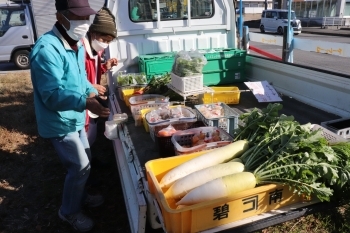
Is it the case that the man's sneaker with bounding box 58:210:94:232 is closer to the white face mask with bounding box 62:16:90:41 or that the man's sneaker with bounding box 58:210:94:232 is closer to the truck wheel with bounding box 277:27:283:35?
the white face mask with bounding box 62:16:90:41

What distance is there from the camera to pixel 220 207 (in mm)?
1641

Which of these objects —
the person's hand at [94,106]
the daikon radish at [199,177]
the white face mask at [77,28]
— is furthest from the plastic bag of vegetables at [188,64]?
the daikon radish at [199,177]

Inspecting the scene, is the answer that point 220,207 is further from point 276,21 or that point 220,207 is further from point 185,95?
point 276,21

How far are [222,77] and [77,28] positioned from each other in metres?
2.72

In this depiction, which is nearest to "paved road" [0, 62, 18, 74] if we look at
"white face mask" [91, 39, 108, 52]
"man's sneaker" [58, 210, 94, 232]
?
"white face mask" [91, 39, 108, 52]

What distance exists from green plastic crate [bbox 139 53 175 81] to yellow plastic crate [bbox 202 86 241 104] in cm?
104

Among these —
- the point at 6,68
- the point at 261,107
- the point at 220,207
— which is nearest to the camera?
the point at 220,207

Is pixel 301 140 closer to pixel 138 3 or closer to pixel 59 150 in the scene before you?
pixel 59 150

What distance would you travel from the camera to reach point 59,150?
255cm

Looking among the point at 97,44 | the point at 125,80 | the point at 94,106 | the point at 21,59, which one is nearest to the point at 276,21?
the point at 21,59

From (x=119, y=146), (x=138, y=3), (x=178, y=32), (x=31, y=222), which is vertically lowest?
(x=31, y=222)

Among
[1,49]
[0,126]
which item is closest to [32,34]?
[1,49]

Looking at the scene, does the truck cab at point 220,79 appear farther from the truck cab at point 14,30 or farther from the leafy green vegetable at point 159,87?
the truck cab at point 14,30

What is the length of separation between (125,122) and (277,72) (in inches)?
92.1
